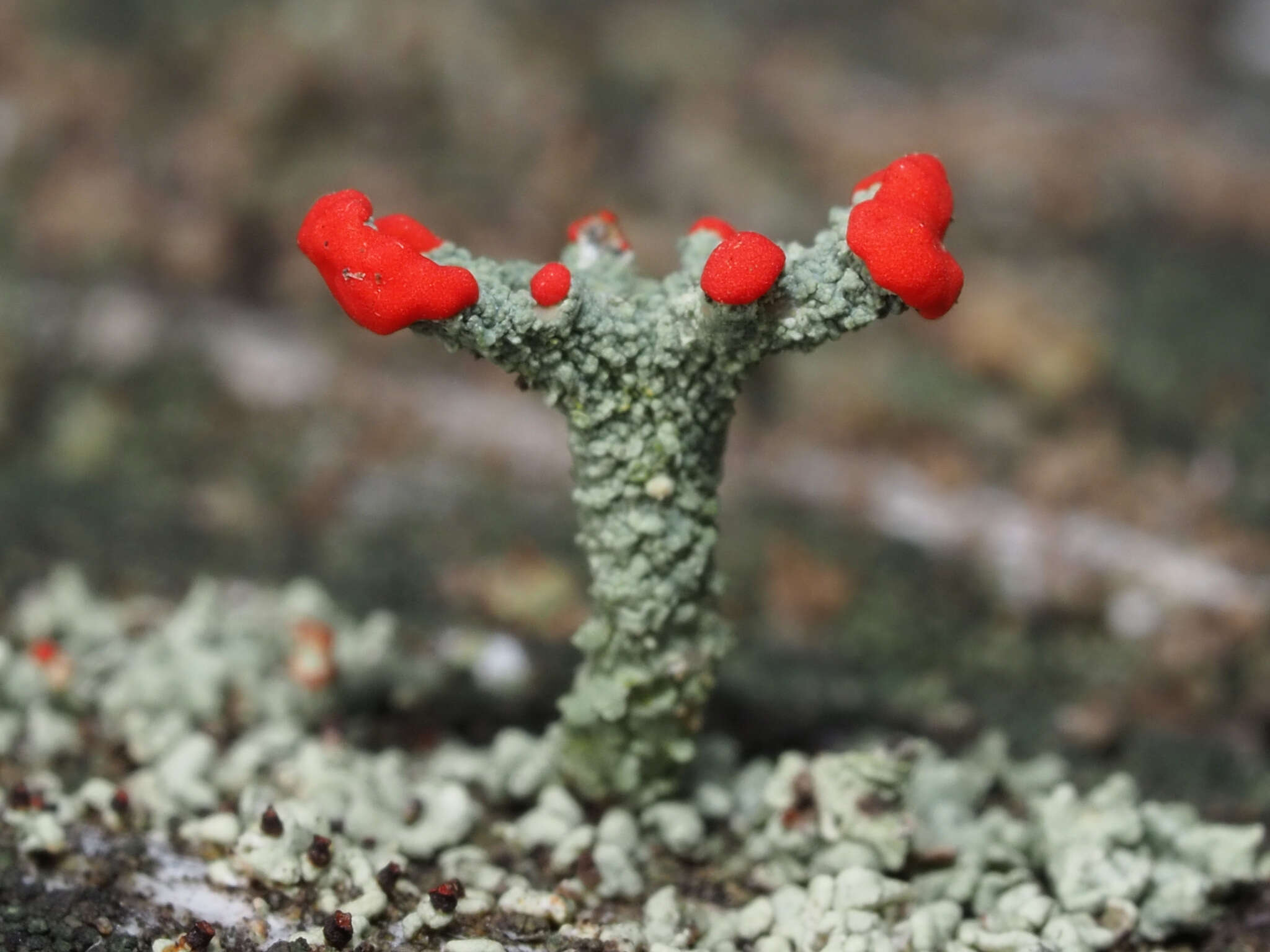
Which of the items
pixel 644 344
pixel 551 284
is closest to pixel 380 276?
pixel 551 284

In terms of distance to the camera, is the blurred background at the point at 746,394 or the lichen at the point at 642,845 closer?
the lichen at the point at 642,845

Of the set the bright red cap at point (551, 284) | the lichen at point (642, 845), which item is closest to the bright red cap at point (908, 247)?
the bright red cap at point (551, 284)

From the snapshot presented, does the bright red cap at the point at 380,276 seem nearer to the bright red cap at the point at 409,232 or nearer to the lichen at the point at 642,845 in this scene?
the bright red cap at the point at 409,232

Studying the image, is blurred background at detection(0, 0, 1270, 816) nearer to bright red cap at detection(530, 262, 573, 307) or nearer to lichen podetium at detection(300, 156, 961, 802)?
lichen podetium at detection(300, 156, 961, 802)

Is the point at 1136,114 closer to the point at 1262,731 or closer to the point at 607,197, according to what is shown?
the point at 607,197

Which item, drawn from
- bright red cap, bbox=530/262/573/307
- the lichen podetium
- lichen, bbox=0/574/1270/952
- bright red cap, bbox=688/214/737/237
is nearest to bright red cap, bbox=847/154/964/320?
the lichen podetium

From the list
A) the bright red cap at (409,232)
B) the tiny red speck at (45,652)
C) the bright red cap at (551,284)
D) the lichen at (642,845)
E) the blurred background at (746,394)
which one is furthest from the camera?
the blurred background at (746,394)

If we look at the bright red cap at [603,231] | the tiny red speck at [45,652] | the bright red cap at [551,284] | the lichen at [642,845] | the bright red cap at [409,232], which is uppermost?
the bright red cap at [603,231]

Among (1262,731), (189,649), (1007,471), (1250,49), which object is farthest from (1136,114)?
(189,649)
